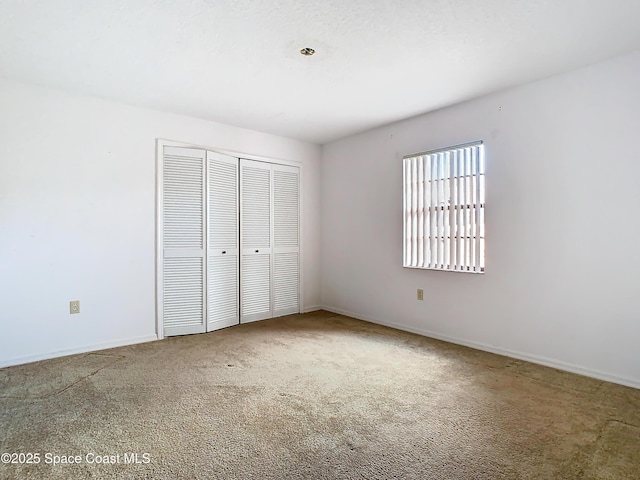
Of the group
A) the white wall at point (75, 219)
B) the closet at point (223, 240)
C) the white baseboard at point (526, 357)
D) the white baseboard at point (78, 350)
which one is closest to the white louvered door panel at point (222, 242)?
the closet at point (223, 240)

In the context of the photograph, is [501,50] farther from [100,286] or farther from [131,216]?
[100,286]

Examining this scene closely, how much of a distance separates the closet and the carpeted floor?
0.74 meters

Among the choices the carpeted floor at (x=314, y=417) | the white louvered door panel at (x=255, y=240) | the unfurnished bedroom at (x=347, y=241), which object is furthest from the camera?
the white louvered door panel at (x=255, y=240)

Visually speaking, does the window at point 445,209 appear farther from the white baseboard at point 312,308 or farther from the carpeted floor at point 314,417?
the white baseboard at point 312,308

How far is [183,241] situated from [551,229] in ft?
11.3

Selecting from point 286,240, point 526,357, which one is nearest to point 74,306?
point 286,240

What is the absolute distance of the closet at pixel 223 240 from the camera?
3764 millimetres

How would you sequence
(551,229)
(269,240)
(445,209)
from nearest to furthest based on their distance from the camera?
(551,229)
(445,209)
(269,240)

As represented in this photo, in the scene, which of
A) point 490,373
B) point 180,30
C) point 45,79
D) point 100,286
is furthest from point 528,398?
point 45,79

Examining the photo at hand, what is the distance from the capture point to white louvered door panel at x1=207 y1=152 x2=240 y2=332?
3.98 meters

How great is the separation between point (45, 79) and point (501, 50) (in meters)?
3.53

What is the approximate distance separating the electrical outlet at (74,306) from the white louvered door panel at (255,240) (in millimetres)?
1631

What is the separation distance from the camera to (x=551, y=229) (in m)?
2.88

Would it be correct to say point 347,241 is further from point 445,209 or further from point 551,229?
point 551,229
